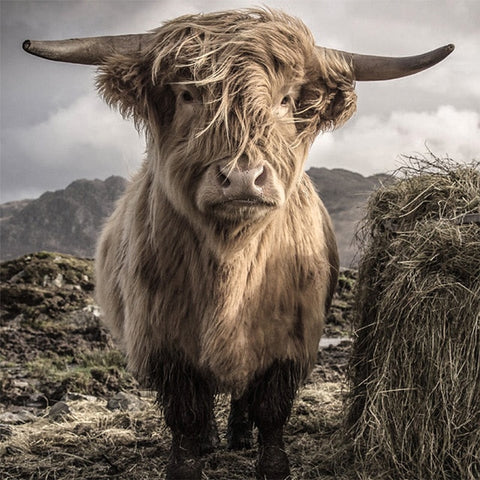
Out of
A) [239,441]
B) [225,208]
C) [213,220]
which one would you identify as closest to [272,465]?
[239,441]

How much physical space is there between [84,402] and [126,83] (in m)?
2.88

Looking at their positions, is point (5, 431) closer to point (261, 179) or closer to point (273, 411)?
point (273, 411)

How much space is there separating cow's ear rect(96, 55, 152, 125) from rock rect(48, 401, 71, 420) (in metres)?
2.52

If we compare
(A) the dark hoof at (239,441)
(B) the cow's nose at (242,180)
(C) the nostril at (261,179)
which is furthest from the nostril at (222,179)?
(A) the dark hoof at (239,441)

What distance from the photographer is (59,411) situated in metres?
4.77

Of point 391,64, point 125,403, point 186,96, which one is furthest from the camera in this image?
point 125,403

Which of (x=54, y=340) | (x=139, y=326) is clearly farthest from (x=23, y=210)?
(x=139, y=326)

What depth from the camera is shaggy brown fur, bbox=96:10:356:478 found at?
9.05 ft

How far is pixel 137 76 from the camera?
300 cm

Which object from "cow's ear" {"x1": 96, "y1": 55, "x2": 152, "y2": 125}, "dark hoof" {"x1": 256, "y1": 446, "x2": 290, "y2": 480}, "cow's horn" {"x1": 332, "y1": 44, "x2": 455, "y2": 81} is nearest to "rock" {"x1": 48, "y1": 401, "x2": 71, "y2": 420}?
"dark hoof" {"x1": 256, "y1": 446, "x2": 290, "y2": 480}

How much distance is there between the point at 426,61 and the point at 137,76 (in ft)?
4.45

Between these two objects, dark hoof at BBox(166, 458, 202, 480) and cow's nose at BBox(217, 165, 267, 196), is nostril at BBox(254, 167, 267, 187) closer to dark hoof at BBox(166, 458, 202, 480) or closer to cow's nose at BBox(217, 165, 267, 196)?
cow's nose at BBox(217, 165, 267, 196)

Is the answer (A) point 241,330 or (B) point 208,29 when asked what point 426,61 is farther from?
(A) point 241,330

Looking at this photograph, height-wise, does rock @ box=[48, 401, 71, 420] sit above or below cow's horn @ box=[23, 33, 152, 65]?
below
